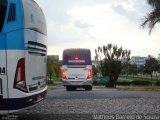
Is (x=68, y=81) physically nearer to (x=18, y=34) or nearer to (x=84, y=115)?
(x=84, y=115)

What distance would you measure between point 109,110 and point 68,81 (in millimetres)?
18927

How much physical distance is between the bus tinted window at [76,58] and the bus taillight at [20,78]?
21.8 meters

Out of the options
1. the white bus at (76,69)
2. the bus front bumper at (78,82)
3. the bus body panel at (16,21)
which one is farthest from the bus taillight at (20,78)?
the bus front bumper at (78,82)

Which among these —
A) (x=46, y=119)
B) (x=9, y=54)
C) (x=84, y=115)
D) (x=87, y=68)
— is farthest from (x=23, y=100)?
(x=87, y=68)

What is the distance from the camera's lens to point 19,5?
8.58 metres

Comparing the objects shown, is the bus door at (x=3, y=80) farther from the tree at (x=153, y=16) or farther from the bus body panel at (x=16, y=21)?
the tree at (x=153, y=16)

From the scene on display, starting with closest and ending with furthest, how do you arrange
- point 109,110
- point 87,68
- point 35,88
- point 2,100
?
point 2,100 < point 35,88 < point 109,110 < point 87,68

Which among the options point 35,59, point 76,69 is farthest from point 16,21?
point 76,69

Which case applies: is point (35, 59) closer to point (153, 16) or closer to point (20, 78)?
point (20, 78)

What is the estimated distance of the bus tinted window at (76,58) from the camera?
30.5m

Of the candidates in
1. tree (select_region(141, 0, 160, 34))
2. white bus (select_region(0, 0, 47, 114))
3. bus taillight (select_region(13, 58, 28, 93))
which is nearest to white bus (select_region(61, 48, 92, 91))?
tree (select_region(141, 0, 160, 34))

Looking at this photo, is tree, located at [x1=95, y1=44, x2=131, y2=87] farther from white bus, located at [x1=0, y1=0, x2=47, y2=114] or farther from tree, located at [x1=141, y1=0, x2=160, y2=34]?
white bus, located at [x1=0, y1=0, x2=47, y2=114]

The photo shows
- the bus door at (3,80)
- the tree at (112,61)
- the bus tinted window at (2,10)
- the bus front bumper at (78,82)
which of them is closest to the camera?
the bus door at (3,80)

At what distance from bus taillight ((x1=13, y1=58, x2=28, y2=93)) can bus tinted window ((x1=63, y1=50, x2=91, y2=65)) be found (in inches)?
858
